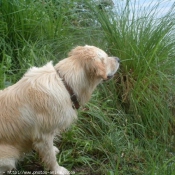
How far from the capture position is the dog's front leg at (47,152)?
10.2 feet

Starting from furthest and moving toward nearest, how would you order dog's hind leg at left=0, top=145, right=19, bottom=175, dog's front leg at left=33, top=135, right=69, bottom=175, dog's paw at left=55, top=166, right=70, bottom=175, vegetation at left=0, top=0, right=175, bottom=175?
vegetation at left=0, top=0, right=175, bottom=175, dog's paw at left=55, top=166, right=70, bottom=175, dog's front leg at left=33, top=135, right=69, bottom=175, dog's hind leg at left=0, top=145, right=19, bottom=175

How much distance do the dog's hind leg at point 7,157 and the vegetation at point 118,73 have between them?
424 millimetres

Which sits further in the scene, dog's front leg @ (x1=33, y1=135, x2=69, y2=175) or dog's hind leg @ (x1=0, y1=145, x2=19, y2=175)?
dog's front leg @ (x1=33, y1=135, x2=69, y2=175)

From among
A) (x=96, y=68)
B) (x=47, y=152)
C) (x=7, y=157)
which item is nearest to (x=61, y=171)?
(x=47, y=152)

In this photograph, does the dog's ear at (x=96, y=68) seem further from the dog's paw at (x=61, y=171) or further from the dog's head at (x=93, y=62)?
the dog's paw at (x=61, y=171)

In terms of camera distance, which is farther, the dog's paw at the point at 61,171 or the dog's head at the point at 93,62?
the dog's paw at the point at 61,171

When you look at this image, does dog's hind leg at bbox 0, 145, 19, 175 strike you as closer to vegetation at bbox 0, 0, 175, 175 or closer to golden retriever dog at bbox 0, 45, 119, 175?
golden retriever dog at bbox 0, 45, 119, 175

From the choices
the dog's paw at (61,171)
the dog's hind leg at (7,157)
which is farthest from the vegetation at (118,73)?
the dog's hind leg at (7,157)

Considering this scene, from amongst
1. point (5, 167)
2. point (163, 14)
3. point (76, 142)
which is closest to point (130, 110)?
point (76, 142)

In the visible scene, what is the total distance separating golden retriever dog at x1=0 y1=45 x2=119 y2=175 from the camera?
9.78ft

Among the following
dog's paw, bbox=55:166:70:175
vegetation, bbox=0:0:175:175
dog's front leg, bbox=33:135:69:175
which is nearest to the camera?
dog's front leg, bbox=33:135:69:175

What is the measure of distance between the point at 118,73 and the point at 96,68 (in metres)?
1.53

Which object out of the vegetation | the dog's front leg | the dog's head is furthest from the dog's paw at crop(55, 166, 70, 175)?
the dog's head

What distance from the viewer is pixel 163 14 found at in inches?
185
